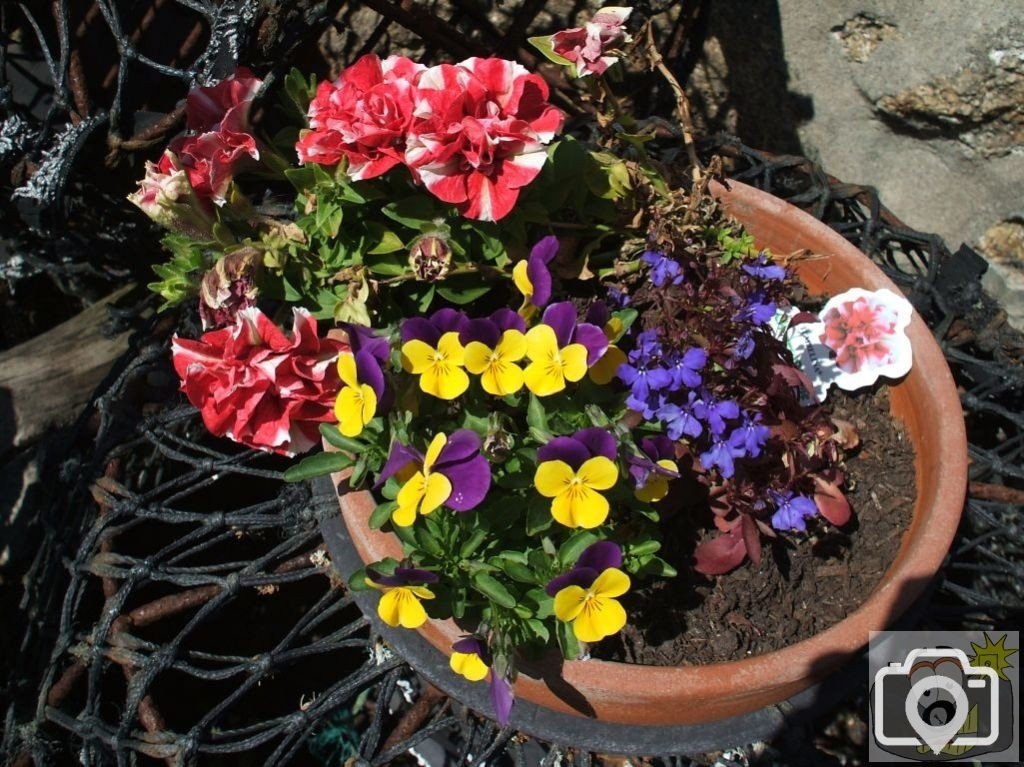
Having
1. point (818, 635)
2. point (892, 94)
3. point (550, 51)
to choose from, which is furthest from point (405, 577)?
point (892, 94)

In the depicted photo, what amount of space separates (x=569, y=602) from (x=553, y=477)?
0.46 ft

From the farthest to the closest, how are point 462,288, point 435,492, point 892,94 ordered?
point 892,94 < point 462,288 < point 435,492

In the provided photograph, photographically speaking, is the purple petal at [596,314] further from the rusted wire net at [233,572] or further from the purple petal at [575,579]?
the rusted wire net at [233,572]

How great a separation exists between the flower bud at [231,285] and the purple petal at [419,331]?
24 centimetres

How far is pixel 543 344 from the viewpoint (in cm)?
100

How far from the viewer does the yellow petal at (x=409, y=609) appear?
99cm

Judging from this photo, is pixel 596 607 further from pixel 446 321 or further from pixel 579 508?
pixel 446 321

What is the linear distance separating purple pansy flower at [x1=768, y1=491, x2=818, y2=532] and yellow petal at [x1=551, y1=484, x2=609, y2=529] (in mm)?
398

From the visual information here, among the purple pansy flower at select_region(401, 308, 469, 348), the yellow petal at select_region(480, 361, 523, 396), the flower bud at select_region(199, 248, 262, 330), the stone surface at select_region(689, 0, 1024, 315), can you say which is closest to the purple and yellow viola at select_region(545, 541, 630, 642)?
the yellow petal at select_region(480, 361, 523, 396)

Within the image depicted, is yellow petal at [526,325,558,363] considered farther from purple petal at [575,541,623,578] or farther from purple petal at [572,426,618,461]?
purple petal at [575,541,623,578]

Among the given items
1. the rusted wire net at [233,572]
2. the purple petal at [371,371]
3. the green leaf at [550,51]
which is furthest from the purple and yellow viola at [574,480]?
the green leaf at [550,51]

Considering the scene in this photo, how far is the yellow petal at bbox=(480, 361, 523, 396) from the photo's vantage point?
39.3 inches

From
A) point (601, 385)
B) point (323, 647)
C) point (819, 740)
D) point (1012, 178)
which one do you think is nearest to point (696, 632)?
point (601, 385)

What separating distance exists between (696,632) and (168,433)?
901mm
